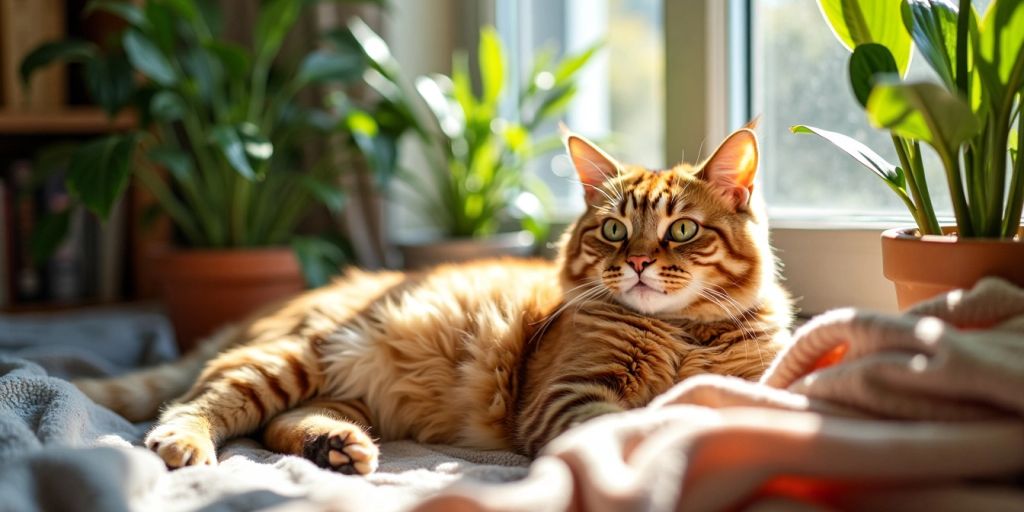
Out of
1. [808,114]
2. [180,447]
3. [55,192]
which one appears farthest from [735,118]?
[55,192]

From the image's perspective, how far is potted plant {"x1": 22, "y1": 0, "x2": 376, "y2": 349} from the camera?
2.22 metres

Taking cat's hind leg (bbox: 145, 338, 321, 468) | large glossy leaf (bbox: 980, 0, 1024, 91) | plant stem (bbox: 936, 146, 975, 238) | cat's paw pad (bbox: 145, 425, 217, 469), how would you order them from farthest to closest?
cat's hind leg (bbox: 145, 338, 321, 468) < cat's paw pad (bbox: 145, 425, 217, 469) < plant stem (bbox: 936, 146, 975, 238) < large glossy leaf (bbox: 980, 0, 1024, 91)

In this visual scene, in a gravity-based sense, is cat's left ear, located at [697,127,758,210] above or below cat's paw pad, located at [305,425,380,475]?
above

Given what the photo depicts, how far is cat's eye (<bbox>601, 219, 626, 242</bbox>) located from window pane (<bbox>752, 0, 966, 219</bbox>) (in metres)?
0.66

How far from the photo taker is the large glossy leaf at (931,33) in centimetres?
116

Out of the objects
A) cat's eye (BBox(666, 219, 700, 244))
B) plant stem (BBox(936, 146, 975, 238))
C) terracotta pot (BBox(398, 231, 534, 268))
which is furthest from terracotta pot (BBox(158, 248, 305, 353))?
plant stem (BBox(936, 146, 975, 238))

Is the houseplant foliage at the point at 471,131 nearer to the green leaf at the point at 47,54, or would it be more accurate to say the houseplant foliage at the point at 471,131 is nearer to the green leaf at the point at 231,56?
the green leaf at the point at 231,56

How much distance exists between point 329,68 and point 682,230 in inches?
50.5

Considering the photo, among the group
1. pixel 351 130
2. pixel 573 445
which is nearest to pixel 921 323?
pixel 573 445

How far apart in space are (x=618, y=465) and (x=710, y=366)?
22.5 inches

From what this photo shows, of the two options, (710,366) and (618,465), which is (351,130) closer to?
(710,366)

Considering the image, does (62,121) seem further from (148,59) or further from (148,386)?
(148,386)

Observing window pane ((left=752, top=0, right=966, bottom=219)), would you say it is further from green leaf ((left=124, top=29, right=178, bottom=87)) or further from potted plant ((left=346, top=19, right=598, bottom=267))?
green leaf ((left=124, top=29, right=178, bottom=87))

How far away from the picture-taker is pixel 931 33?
117cm
